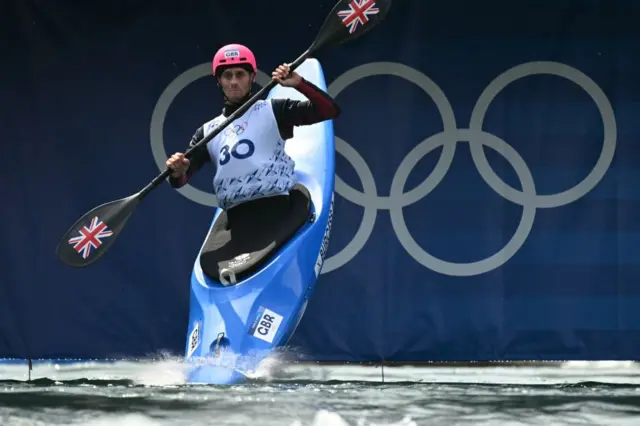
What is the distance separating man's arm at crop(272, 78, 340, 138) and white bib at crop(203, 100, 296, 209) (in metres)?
0.05

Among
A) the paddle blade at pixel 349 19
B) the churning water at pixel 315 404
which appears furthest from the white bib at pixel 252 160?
the churning water at pixel 315 404

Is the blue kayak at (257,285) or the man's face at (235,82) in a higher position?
the man's face at (235,82)

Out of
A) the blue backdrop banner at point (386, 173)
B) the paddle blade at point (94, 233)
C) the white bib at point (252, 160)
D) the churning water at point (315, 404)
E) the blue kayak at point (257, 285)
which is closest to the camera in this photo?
the churning water at point (315, 404)

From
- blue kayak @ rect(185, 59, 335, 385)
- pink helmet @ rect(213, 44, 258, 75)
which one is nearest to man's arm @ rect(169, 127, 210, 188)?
blue kayak @ rect(185, 59, 335, 385)

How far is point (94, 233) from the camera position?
16.8ft

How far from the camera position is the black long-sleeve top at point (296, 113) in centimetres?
496

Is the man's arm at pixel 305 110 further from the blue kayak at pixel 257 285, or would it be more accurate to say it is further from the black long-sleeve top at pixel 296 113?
the blue kayak at pixel 257 285

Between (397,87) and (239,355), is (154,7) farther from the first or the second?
(239,355)

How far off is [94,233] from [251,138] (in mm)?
787

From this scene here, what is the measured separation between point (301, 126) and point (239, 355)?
4.35 feet

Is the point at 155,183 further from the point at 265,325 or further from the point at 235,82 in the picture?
the point at 265,325

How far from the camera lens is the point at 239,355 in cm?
451

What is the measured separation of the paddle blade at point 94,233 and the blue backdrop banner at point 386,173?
1.36 meters

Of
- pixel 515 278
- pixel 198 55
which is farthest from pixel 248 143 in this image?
pixel 515 278
